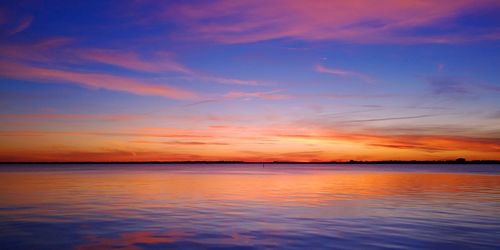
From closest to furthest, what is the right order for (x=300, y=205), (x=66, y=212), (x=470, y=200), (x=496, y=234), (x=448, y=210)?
1. (x=496, y=234)
2. (x=66, y=212)
3. (x=448, y=210)
4. (x=300, y=205)
5. (x=470, y=200)

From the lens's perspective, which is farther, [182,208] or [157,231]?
[182,208]

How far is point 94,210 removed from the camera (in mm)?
28312

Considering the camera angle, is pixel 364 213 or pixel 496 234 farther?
pixel 364 213

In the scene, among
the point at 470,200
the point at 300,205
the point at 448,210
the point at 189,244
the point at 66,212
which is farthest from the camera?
the point at 470,200

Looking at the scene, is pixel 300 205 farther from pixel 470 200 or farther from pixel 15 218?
pixel 15 218

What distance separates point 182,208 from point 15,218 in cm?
1019

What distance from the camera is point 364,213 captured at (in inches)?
1076

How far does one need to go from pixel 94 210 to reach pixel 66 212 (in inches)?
70.9

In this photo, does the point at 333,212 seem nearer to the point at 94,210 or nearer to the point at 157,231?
the point at 157,231

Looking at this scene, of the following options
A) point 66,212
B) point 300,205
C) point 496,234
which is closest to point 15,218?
point 66,212

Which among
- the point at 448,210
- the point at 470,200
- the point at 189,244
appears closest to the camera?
the point at 189,244

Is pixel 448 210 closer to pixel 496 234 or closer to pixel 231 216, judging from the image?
pixel 496 234

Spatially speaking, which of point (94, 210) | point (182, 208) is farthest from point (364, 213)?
point (94, 210)

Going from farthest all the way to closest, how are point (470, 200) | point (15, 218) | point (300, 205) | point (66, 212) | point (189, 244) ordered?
point (470, 200) → point (300, 205) → point (66, 212) → point (15, 218) → point (189, 244)
